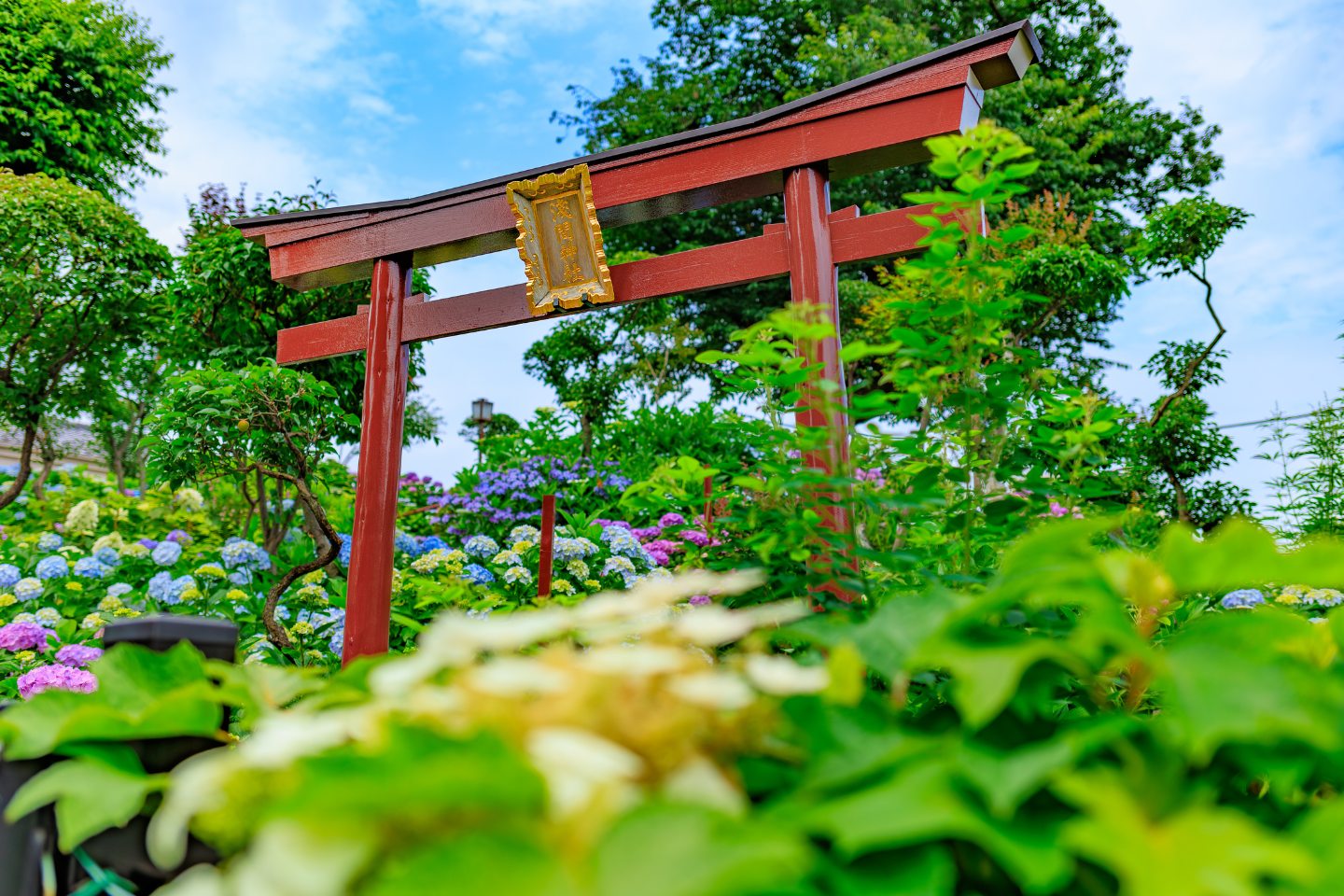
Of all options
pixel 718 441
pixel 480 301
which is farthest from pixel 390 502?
pixel 718 441

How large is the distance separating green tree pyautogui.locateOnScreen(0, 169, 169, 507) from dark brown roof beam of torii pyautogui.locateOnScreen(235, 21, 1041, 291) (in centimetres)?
372

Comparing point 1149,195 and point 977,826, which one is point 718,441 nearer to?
point 977,826

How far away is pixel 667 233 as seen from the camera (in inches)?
493

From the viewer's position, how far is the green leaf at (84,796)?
56 cm

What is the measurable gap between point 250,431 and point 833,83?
10.2m

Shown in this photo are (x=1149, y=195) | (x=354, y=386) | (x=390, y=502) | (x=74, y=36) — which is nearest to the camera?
(x=390, y=502)

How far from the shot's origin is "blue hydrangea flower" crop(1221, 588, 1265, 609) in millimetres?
2818

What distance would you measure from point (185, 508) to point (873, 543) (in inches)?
190

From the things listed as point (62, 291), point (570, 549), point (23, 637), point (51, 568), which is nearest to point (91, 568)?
point (51, 568)

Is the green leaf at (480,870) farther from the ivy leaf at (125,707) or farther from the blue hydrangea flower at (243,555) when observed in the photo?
the blue hydrangea flower at (243,555)

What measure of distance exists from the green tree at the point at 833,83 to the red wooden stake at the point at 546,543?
8.01 m

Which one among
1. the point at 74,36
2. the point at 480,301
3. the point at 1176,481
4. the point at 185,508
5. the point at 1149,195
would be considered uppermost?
the point at 74,36

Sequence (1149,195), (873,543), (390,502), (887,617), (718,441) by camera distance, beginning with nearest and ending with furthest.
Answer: (887,617), (390,502), (873,543), (718,441), (1149,195)

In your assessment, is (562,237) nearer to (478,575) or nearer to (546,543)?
(546,543)
